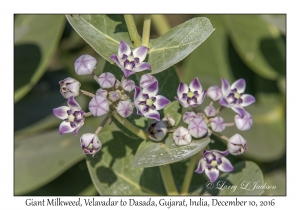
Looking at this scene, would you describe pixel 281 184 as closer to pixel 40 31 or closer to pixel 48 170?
pixel 48 170

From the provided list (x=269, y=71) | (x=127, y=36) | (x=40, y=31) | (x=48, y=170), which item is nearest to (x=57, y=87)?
(x=40, y=31)

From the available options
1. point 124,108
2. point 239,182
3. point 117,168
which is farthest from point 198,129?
point 117,168

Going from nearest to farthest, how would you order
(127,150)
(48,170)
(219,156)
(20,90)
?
1. (219,156)
2. (127,150)
3. (48,170)
4. (20,90)

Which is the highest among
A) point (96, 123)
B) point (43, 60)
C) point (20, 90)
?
point (43, 60)

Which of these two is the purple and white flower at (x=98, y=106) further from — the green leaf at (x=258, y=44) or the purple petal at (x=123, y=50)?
the green leaf at (x=258, y=44)

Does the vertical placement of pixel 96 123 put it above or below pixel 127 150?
above

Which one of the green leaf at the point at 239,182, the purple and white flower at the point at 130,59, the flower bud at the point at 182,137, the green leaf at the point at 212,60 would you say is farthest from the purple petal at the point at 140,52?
the green leaf at the point at 212,60

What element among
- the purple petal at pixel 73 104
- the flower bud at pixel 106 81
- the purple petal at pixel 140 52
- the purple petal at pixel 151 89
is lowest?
the purple petal at pixel 73 104
